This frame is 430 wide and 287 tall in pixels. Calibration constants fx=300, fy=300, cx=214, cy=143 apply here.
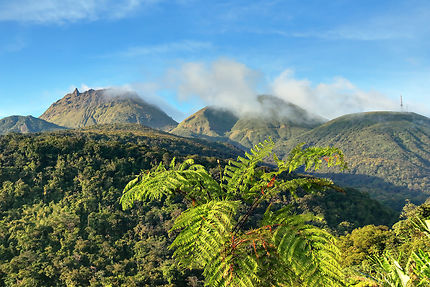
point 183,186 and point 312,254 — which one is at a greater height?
point 183,186

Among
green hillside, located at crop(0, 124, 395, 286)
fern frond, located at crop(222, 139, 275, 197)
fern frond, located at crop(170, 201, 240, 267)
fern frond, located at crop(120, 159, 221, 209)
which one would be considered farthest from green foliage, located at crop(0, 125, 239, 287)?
fern frond, located at crop(170, 201, 240, 267)

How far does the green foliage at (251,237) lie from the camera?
8.32 ft

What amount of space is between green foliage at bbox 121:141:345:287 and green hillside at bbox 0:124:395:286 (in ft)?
111

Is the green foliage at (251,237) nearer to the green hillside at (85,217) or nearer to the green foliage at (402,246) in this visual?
the green foliage at (402,246)

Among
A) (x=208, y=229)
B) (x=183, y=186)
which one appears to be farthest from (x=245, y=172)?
(x=208, y=229)

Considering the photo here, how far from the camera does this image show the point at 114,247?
6078cm

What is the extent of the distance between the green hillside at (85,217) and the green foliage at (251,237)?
33691 millimetres

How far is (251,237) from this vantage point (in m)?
2.90

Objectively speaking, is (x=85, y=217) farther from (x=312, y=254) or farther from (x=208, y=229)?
(x=312, y=254)

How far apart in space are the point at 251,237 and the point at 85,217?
73002mm

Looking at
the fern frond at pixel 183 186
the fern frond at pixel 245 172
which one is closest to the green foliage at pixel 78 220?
the fern frond at pixel 183 186

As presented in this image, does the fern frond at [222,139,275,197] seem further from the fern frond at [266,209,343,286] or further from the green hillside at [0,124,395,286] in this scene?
the green hillside at [0,124,395,286]

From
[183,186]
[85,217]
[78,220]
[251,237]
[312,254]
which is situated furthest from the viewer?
[85,217]

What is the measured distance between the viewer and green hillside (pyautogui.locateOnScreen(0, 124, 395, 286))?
4866cm
